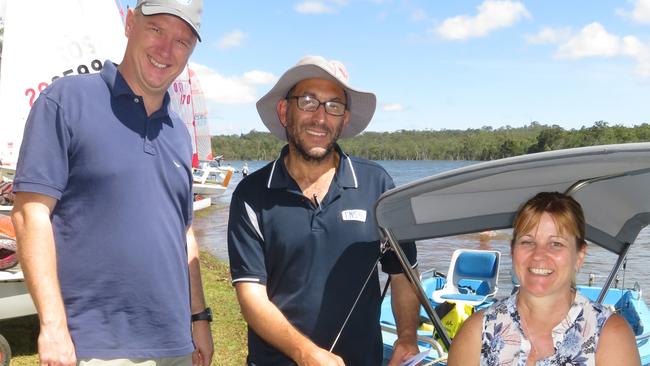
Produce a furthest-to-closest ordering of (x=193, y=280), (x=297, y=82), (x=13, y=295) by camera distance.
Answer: (x=13, y=295) → (x=193, y=280) → (x=297, y=82)

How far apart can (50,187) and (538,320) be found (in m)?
1.76

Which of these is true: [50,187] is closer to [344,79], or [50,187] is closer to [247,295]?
[247,295]

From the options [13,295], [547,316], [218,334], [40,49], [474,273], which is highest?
[40,49]

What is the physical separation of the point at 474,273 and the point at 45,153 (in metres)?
7.64

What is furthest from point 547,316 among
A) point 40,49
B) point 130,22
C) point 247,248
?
point 40,49

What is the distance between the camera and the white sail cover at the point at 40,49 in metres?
8.87

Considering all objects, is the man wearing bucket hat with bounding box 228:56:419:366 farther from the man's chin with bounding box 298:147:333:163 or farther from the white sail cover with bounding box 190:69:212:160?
the white sail cover with bounding box 190:69:212:160

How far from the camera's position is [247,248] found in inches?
106

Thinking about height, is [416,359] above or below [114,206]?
below

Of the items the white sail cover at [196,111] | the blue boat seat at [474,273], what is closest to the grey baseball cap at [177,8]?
the blue boat seat at [474,273]

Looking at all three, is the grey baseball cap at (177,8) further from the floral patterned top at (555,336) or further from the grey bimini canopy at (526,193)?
the floral patterned top at (555,336)

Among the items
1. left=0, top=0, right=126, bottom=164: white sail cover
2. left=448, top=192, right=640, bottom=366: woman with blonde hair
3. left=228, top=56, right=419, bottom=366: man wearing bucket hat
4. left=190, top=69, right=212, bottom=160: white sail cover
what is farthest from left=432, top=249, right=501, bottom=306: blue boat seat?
left=190, top=69, right=212, bottom=160: white sail cover

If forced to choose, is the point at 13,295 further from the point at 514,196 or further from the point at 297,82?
the point at 514,196

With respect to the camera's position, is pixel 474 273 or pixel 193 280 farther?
pixel 474 273
